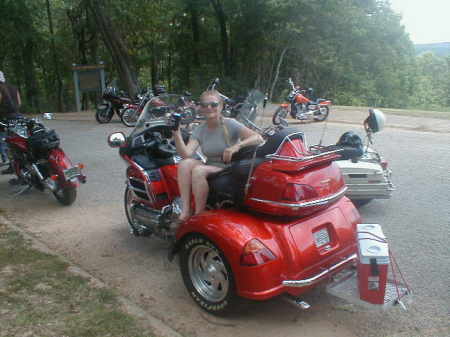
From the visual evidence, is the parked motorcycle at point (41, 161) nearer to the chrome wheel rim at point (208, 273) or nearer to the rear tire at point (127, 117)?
the chrome wheel rim at point (208, 273)

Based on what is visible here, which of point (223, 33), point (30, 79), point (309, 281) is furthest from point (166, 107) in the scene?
point (30, 79)

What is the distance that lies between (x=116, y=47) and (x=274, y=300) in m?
16.5

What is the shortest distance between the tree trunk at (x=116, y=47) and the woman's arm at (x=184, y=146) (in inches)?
570

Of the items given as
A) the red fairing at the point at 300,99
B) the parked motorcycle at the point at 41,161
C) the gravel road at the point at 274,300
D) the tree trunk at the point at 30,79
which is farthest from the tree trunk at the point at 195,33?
the parked motorcycle at the point at 41,161

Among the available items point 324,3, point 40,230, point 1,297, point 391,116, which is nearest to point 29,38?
point 324,3

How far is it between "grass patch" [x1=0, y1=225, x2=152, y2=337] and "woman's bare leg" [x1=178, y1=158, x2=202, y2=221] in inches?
36.0

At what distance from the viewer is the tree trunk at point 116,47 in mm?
18000

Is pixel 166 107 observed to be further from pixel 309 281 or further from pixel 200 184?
pixel 309 281

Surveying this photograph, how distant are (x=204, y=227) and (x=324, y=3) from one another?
1850 cm

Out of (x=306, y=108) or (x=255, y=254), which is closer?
(x=255, y=254)

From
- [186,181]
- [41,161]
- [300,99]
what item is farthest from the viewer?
[300,99]

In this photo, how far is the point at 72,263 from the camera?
448 cm

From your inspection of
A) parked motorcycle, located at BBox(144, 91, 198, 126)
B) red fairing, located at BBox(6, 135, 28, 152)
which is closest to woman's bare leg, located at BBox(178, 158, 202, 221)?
parked motorcycle, located at BBox(144, 91, 198, 126)

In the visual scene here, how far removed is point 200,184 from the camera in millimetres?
3770
